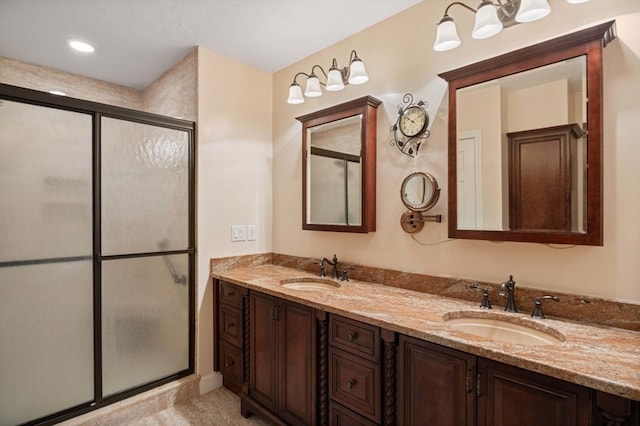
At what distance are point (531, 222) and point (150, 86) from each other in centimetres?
337

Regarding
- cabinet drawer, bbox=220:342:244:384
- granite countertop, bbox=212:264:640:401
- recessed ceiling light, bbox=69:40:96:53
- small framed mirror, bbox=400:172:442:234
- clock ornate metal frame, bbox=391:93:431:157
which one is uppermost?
recessed ceiling light, bbox=69:40:96:53

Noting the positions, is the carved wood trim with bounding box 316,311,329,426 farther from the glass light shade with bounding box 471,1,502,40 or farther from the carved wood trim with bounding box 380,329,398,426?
the glass light shade with bounding box 471,1,502,40

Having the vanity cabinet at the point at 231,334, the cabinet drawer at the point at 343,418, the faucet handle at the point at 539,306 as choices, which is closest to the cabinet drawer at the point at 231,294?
the vanity cabinet at the point at 231,334

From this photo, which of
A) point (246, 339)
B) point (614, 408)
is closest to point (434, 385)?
point (614, 408)

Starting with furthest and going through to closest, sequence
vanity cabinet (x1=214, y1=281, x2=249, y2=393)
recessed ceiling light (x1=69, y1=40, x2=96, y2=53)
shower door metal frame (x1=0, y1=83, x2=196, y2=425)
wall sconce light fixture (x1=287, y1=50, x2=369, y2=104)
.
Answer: recessed ceiling light (x1=69, y1=40, x2=96, y2=53), vanity cabinet (x1=214, y1=281, x2=249, y2=393), wall sconce light fixture (x1=287, y1=50, x2=369, y2=104), shower door metal frame (x1=0, y1=83, x2=196, y2=425)

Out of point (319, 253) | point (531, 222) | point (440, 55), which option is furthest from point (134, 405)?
point (440, 55)

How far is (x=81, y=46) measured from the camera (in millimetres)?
2404

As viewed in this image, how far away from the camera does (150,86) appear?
3143 mm

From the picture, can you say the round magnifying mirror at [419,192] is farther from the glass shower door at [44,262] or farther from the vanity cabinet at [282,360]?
the glass shower door at [44,262]

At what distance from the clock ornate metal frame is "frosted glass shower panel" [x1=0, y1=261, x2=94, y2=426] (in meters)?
2.07

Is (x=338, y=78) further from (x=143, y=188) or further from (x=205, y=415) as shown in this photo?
(x=205, y=415)

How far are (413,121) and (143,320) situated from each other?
2.21 m

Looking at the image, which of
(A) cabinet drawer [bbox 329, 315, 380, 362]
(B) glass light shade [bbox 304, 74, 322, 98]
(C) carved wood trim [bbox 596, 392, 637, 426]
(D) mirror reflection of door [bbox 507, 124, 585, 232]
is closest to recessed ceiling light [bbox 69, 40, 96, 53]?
(B) glass light shade [bbox 304, 74, 322, 98]

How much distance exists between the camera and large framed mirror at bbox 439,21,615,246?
1.33 metres
